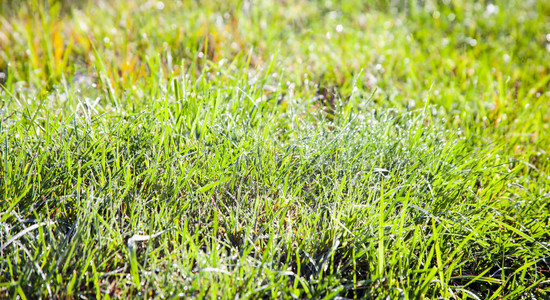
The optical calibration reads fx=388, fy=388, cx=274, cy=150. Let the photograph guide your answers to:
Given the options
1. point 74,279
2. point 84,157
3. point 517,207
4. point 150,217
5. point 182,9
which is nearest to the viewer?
point 74,279

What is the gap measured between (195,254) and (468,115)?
2.13m

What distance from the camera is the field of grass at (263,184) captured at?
1403 mm

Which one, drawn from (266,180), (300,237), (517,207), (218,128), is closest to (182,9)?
(218,128)

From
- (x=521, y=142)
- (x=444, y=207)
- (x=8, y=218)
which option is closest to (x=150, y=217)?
(x=8, y=218)

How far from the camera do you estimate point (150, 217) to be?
1.59m

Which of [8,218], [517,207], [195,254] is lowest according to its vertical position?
[517,207]

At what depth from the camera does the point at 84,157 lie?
1729mm

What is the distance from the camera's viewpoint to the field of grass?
1403 millimetres

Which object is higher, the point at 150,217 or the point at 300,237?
the point at 150,217

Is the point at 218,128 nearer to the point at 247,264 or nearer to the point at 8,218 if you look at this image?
the point at 247,264

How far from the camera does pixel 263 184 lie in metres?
1.78

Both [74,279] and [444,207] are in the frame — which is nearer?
[74,279]

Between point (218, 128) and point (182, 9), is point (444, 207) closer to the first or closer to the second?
point (218, 128)

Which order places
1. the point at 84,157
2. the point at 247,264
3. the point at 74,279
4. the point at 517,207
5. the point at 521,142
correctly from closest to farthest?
the point at 74,279
the point at 247,264
the point at 84,157
the point at 517,207
the point at 521,142
